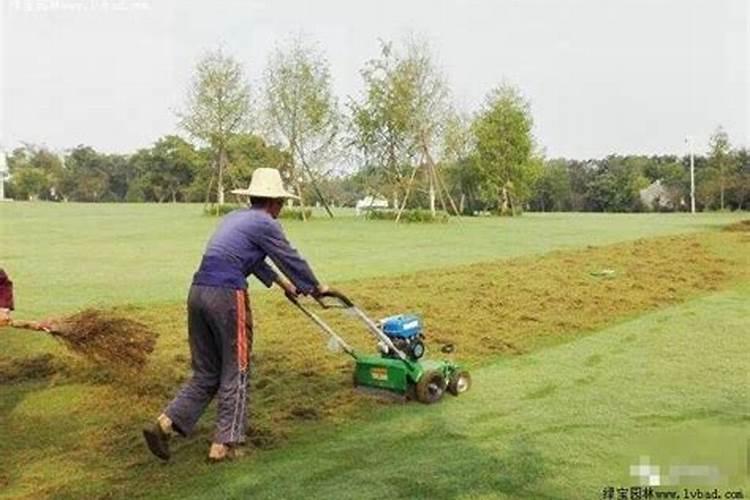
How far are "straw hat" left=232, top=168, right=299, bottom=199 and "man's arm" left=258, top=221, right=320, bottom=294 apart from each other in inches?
7.9

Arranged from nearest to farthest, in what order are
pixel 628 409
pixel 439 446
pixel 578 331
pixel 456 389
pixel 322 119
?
1. pixel 439 446
2. pixel 628 409
3. pixel 456 389
4. pixel 578 331
5. pixel 322 119

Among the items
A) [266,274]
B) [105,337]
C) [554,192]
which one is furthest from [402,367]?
[554,192]

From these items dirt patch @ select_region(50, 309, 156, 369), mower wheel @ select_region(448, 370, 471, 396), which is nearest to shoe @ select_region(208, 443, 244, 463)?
dirt patch @ select_region(50, 309, 156, 369)

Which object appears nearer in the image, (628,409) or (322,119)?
(628,409)

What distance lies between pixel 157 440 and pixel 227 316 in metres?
0.90

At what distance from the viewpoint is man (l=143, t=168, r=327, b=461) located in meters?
5.02

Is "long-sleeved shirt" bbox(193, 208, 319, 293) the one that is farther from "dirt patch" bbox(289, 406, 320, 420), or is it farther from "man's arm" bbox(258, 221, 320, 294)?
"dirt patch" bbox(289, 406, 320, 420)

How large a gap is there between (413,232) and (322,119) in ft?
47.6

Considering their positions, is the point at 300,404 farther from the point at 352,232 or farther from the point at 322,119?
the point at 322,119

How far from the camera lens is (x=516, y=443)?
17.0ft

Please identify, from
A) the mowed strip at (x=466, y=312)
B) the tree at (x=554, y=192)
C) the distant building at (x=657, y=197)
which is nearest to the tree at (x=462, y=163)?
the distant building at (x=657, y=197)

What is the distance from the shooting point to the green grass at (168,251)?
1375cm

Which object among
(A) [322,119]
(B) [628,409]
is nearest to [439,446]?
(B) [628,409]

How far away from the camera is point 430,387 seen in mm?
6148
